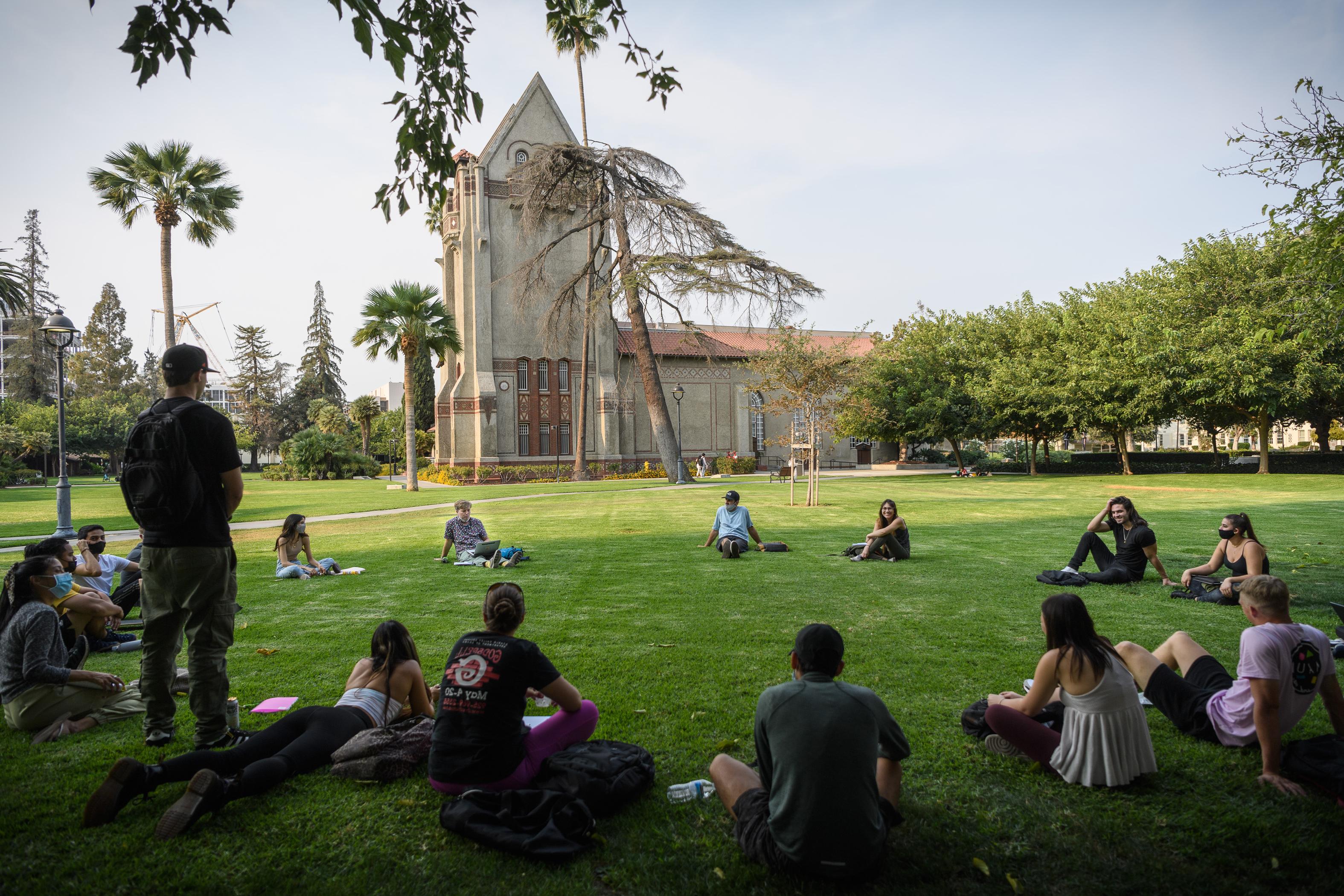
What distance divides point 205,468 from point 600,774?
2.82 m

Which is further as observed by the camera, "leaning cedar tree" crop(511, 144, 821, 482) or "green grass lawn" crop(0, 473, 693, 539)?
"leaning cedar tree" crop(511, 144, 821, 482)

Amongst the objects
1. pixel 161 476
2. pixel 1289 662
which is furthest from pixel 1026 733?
pixel 161 476

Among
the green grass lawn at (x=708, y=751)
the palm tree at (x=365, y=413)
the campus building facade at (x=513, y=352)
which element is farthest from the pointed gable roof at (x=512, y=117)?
the green grass lawn at (x=708, y=751)

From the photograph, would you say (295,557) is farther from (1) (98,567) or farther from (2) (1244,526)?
(2) (1244,526)

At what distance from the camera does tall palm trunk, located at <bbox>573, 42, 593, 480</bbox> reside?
3566 cm

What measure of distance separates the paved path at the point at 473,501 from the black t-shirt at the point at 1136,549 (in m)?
9.86

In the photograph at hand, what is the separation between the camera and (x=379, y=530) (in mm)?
17516

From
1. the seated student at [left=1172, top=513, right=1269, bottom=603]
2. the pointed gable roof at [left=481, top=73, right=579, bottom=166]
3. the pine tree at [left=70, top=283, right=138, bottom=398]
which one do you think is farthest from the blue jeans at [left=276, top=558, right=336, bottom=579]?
the pine tree at [left=70, top=283, right=138, bottom=398]

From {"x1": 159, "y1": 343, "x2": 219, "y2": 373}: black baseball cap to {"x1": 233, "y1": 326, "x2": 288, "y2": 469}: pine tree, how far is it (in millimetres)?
83487

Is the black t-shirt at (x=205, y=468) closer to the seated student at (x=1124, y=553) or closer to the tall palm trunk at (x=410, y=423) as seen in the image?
the seated student at (x=1124, y=553)

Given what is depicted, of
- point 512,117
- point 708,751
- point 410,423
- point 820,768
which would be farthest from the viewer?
point 512,117

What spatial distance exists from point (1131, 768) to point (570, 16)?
5.93 m

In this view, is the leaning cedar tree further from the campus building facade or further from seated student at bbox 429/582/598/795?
seated student at bbox 429/582/598/795

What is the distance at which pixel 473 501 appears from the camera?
27922 millimetres
